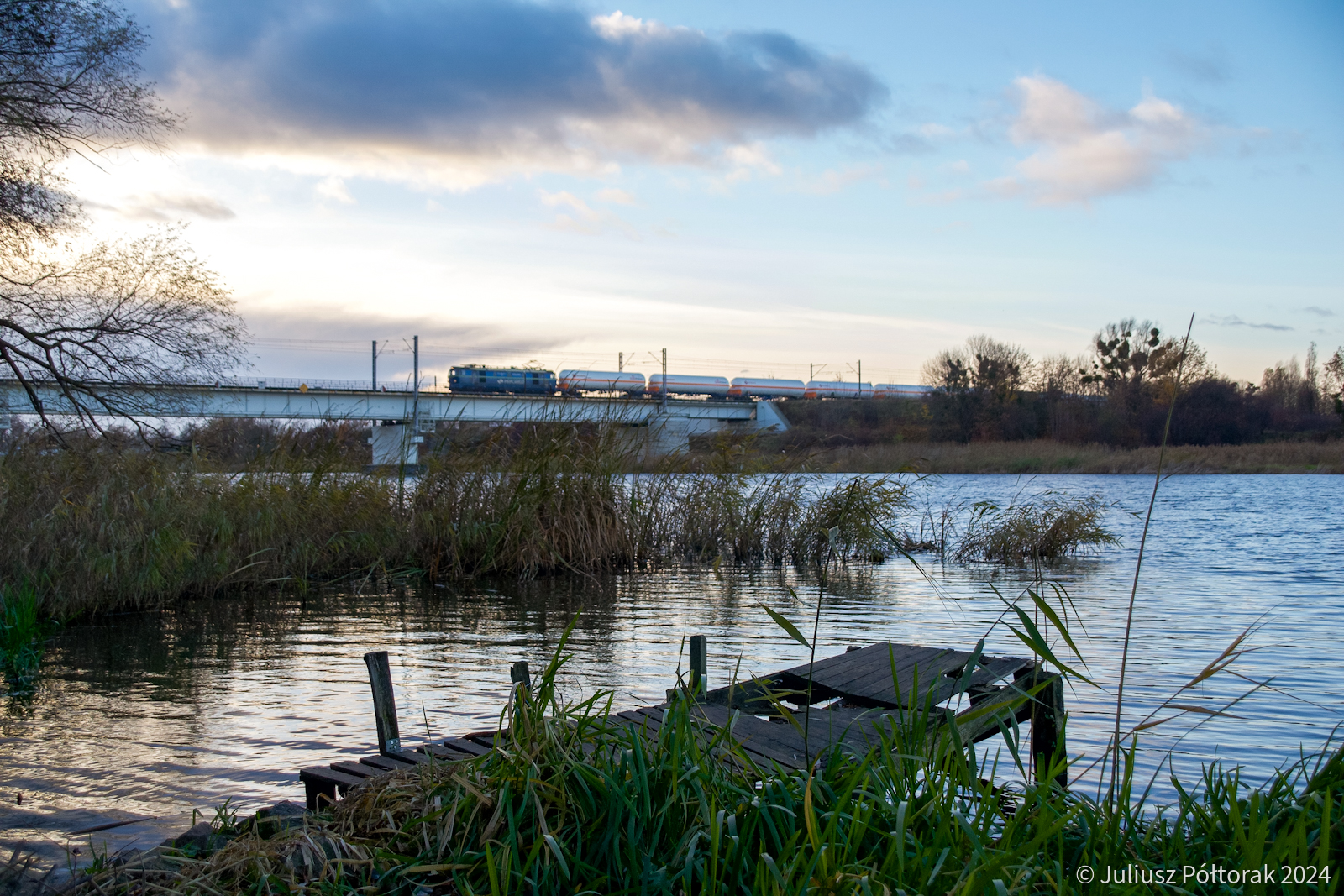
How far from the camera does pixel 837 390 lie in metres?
78.5

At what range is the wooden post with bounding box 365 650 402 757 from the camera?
4371mm

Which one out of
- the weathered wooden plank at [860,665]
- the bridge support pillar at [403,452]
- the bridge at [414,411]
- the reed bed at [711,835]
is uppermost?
the bridge at [414,411]

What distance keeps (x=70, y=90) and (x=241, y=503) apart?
6420mm

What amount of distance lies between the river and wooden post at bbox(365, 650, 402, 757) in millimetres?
836

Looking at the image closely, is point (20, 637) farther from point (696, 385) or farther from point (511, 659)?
point (696, 385)

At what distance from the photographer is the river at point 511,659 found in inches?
204

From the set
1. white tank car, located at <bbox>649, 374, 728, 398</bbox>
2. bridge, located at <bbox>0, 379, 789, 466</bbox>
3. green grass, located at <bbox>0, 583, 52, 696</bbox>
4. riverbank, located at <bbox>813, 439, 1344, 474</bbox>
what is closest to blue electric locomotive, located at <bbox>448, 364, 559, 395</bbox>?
white tank car, located at <bbox>649, 374, 728, 398</bbox>

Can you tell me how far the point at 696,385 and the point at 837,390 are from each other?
1423 centimetres

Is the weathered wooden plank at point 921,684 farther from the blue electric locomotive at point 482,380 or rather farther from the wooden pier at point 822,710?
the blue electric locomotive at point 482,380

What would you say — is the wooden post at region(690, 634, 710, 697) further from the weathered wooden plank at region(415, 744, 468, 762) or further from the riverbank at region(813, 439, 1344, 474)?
the riverbank at region(813, 439, 1344, 474)

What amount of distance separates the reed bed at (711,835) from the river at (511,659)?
1.68m

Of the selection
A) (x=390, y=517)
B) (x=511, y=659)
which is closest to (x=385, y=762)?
(x=511, y=659)

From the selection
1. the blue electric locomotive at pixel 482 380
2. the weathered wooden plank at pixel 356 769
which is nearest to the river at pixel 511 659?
the weathered wooden plank at pixel 356 769

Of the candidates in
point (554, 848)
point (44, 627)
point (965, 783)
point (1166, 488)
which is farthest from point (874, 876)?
point (1166, 488)
